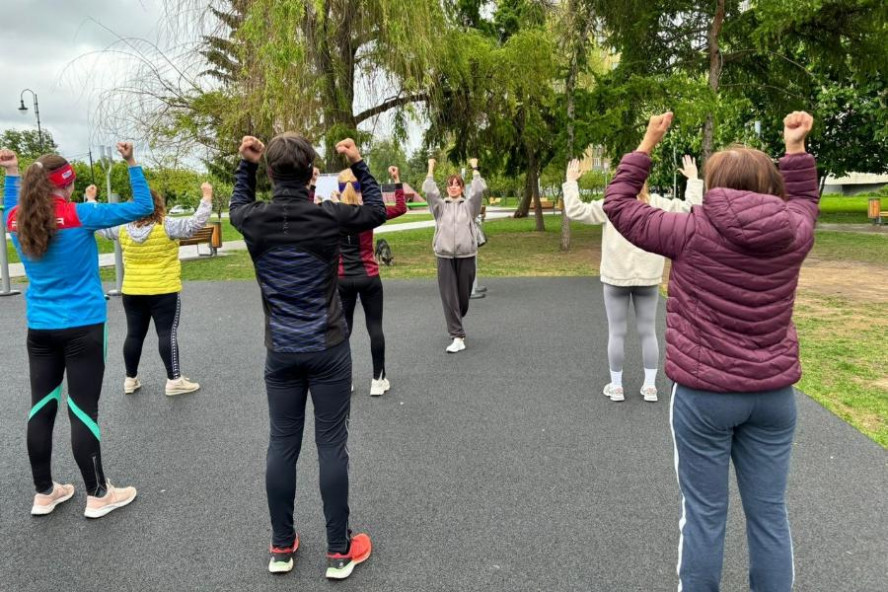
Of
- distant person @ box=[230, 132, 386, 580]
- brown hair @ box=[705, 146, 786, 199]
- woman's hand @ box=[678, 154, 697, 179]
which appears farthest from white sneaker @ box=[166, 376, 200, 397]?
brown hair @ box=[705, 146, 786, 199]

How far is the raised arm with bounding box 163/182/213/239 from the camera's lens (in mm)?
4425

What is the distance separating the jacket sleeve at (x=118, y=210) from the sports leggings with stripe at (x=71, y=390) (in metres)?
0.54

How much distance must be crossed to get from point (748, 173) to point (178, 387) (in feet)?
16.0

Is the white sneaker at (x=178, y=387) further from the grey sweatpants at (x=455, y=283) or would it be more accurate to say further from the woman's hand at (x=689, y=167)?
the woman's hand at (x=689, y=167)

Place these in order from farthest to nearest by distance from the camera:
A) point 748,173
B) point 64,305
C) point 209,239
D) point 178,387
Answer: point 209,239 < point 178,387 < point 64,305 < point 748,173

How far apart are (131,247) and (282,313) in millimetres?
3187

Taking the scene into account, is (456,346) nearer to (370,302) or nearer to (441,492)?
(370,302)

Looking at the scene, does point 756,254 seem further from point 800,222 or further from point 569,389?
point 569,389

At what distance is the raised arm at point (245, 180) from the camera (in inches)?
103

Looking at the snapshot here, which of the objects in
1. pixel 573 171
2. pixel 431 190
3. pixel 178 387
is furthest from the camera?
pixel 431 190

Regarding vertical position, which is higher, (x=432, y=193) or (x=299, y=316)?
(x=432, y=193)

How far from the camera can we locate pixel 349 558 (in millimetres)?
2723

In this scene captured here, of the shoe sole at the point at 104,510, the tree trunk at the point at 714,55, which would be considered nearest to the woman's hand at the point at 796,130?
the shoe sole at the point at 104,510

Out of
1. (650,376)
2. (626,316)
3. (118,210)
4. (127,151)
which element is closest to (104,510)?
(118,210)
